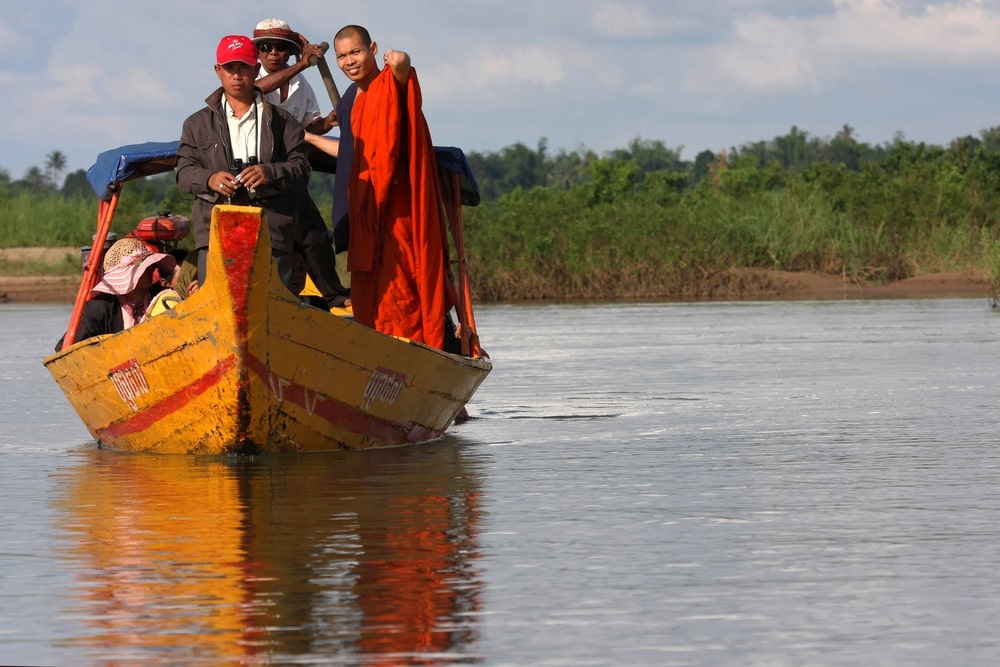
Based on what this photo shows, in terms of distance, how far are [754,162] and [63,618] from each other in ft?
209

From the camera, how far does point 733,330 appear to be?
80.9ft

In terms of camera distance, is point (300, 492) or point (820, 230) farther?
point (820, 230)

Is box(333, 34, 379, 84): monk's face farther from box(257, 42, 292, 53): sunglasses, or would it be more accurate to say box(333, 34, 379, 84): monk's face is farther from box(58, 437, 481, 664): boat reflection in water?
box(58, 437, 481, 664): boat reflection in water

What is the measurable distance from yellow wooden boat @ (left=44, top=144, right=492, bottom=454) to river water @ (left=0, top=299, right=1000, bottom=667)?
0.66 feet

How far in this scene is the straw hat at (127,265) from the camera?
10.9 meters

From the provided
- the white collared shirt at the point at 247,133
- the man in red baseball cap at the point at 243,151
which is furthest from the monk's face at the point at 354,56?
the white collared shirt at the point at 247,133

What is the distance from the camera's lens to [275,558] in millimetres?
6793

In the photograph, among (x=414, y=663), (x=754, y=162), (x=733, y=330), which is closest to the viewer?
(x=414, y=663)

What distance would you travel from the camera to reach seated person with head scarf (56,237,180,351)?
11.0 meters

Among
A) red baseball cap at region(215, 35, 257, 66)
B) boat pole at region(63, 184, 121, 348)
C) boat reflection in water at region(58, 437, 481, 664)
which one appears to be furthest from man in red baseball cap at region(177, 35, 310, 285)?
boat pole at region(63, 184, 121, 348)

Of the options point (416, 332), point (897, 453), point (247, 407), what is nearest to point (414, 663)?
point (247, 407)

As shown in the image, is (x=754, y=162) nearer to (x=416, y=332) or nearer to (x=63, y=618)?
(x=416, y=332)

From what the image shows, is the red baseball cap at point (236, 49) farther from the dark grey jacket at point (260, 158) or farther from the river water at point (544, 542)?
the river water at point (544, 542)

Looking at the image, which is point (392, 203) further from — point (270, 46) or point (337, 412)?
point (337, 412)
